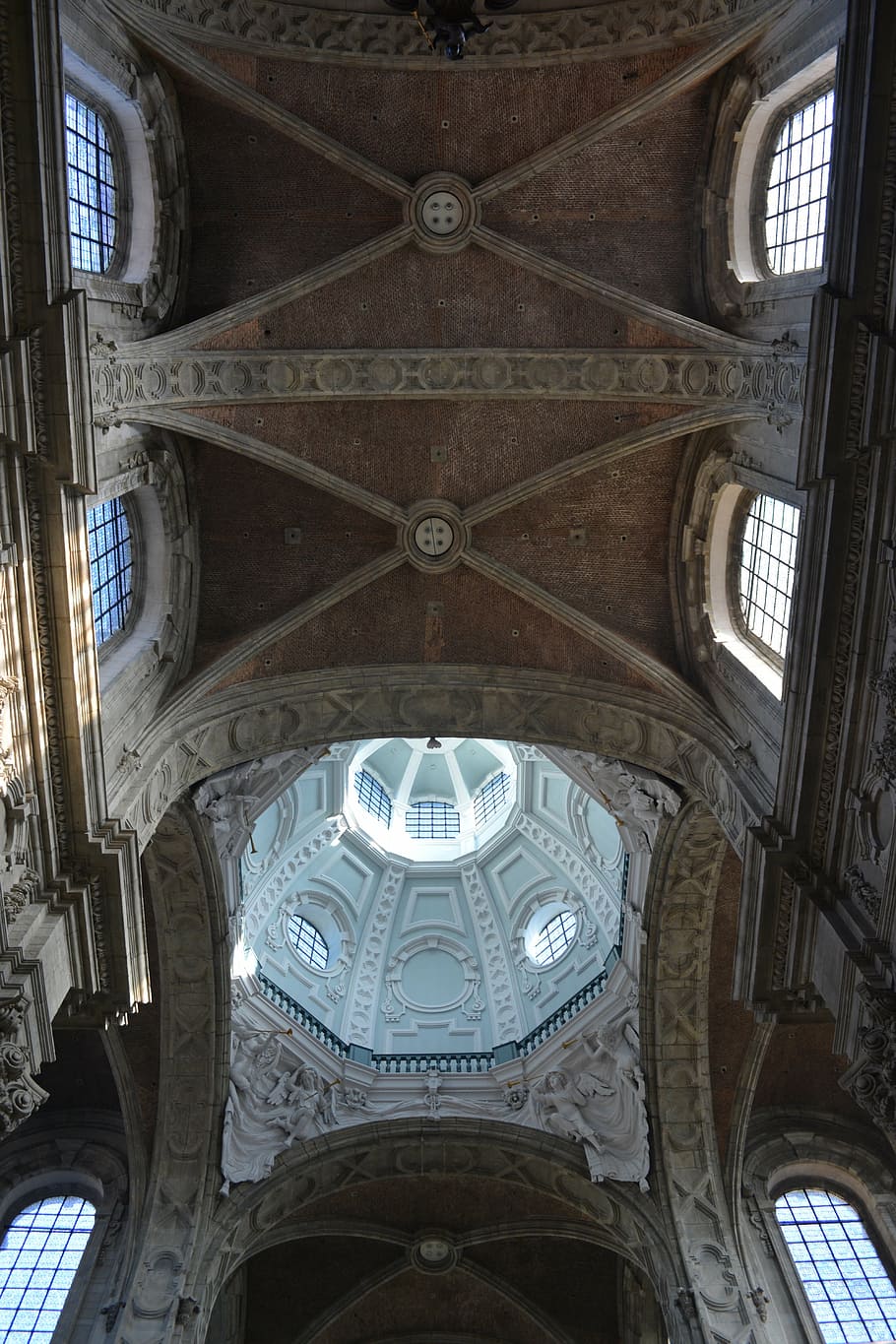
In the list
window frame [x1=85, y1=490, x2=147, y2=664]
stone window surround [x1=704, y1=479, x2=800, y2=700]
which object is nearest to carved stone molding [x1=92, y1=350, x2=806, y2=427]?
stone window surround [x1=704, y1=479, x2=800, y2=700]

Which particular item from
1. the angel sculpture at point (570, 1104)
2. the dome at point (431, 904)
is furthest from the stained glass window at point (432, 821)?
the angel sculpture at point (570, 1104)

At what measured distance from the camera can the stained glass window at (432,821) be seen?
29953mm

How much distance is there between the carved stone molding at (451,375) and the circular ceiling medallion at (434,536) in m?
1.99

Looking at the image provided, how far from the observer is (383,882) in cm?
2764

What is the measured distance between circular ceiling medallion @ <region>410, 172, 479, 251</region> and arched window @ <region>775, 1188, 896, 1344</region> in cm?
1683

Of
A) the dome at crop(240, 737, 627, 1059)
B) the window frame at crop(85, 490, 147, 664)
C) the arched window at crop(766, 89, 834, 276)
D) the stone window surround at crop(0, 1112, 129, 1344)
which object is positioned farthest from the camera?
the dome at crop(240, 737, 627, 1059)

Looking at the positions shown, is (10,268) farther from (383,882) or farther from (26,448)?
(383,882)

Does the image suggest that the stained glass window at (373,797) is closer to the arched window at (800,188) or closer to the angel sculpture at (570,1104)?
the angel sculpture at (570,1104)

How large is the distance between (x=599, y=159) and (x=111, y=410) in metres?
8.20

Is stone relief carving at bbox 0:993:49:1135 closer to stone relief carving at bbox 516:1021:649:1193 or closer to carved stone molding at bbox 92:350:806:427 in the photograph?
carved stone molding at bbox 92:350:806:427

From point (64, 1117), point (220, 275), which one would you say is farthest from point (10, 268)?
point (64, 1117)

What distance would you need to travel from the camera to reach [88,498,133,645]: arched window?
14.5m

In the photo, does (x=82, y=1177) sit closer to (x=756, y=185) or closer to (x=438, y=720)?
(x=438, y=720)

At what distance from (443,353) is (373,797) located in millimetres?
16470
